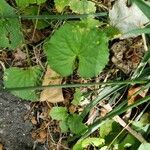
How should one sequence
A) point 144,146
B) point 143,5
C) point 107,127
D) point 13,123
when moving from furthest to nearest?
1. point 13,123
2. point 107,127
3. point 144,146
4. point 143,5

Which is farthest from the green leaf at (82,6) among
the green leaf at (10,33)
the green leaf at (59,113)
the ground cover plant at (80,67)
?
Answer: the green leaf at (59,113)

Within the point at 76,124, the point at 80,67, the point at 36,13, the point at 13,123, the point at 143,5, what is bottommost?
the point at 13,123

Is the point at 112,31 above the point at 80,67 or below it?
above

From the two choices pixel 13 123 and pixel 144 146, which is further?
pixel 13 123

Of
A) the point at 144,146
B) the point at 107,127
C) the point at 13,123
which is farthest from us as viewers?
the point at 13,123

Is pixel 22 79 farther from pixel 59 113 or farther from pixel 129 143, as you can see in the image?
pixel 129 143

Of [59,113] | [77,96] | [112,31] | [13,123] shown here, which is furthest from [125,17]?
[13,123]
